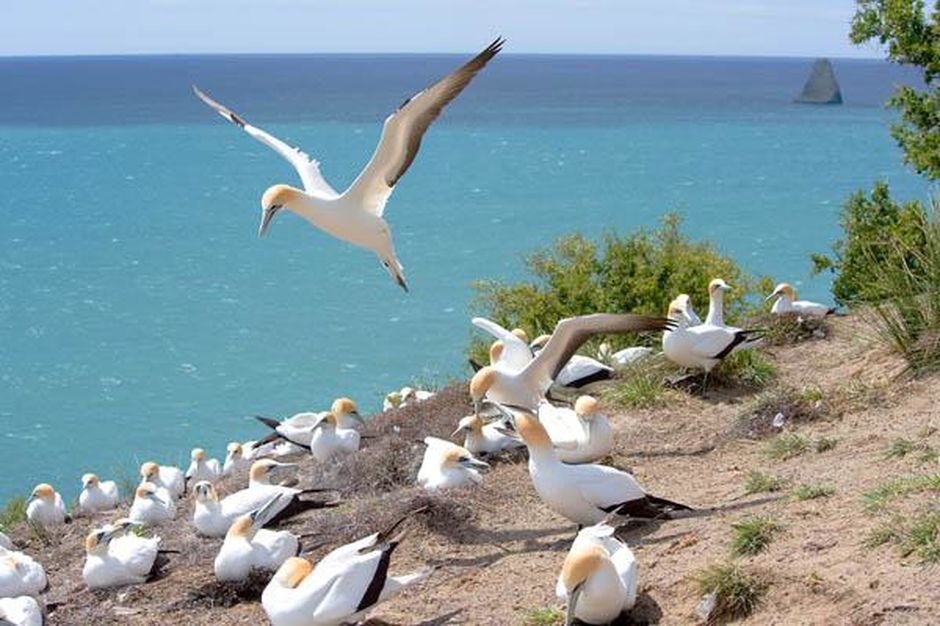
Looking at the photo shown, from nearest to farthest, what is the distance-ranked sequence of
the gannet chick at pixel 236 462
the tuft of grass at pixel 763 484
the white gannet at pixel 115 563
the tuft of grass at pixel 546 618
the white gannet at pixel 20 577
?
the tuft of grass at pixel 546 618 → the tuft of grass at pixel 763 484 → the white gannet at pixel 115 563 → the white gannet at pixel 20 577 → the gannet chick at pixel 236 462

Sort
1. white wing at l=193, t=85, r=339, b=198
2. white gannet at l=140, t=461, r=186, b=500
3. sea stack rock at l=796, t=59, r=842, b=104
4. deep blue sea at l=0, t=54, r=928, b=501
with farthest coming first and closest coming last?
sea stack rock at l=796, t=59, r=842, b=104, deep blue sea at l=0, t=54, r=928, b=501, white gannet at l=140, t=461, r=186, b=500, white wing at l=193, t=85, r=339, b=198

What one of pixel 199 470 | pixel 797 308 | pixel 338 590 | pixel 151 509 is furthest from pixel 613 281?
pixel 338 590

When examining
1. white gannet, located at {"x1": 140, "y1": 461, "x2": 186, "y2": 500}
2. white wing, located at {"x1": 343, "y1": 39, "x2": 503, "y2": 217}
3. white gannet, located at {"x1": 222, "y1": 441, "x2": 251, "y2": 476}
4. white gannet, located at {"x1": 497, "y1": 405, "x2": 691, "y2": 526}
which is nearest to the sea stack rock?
white gannet, located at {"x1": 222, "y1": 441, "x2": 251, "y2": 476}

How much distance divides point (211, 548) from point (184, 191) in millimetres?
79469

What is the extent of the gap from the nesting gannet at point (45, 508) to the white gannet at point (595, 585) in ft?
28.2

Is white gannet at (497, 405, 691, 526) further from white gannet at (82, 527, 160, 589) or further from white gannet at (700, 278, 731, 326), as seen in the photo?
white gannet at (700, 278, 731, 326)

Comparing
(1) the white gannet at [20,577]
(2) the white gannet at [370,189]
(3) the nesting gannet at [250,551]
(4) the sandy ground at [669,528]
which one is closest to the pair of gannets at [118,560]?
(4) the sandy ground at [669,528]

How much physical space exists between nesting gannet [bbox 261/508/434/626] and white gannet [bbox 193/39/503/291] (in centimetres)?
410

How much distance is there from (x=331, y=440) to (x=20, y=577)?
3.22 m

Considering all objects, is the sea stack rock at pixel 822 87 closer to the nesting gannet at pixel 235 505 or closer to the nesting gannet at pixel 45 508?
the nesting gannet at pixel 45 508

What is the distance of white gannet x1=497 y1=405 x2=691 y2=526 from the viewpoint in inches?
313

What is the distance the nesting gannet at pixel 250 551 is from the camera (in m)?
8.36

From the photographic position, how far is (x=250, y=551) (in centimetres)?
837

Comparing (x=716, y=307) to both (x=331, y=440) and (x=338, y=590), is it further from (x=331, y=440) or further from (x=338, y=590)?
(x=338, y=590)
